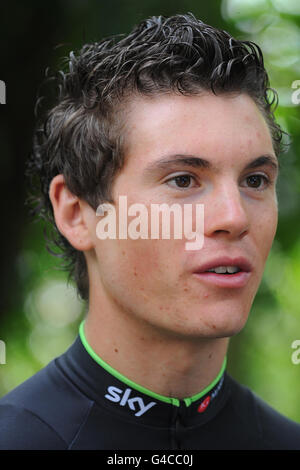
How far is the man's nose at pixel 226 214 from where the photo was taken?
2307 millimetres

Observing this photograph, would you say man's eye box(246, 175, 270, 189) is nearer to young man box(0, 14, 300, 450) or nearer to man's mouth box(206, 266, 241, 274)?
young man box(0, 14, 300, 450)

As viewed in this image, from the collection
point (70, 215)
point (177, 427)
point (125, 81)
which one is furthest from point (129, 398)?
point (125, 81)

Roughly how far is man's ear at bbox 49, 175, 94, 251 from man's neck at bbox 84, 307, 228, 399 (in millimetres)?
358

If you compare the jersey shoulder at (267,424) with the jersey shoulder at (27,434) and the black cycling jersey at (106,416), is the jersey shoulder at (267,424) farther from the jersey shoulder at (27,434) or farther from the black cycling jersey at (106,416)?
the jersey shoulder at (27,434)

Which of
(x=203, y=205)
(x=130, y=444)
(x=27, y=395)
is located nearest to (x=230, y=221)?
(x=203, y=205)

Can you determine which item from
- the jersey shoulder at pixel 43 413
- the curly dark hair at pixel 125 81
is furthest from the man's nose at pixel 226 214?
the jersey shoulder at pixel 43 413

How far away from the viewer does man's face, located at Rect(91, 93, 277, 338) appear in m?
2.37

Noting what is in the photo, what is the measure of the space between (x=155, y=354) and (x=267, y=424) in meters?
0.79

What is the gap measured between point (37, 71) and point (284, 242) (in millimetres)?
2792

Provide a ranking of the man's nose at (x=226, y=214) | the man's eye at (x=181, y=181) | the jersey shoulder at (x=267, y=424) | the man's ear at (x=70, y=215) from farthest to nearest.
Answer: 1. the jersey shoulder at (x=267, y=424)
2. the man's ear at (x=70, y=215)
3. the man's eye at (x=181, y=181)
4. the man's nose at (x=226, y=214)

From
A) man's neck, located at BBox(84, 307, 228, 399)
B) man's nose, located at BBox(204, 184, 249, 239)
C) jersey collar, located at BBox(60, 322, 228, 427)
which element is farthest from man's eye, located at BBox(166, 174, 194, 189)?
jersey collar, located at BBox(60, 322, 228, 427)

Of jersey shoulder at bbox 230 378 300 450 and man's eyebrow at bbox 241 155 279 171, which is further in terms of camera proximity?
jersey shoulder at bbox 230 378 300 450

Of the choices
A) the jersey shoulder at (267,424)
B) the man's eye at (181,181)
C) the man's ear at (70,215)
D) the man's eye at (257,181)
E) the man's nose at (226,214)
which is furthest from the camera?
the jersey shoulder at (267,424)

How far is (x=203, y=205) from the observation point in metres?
2.37
